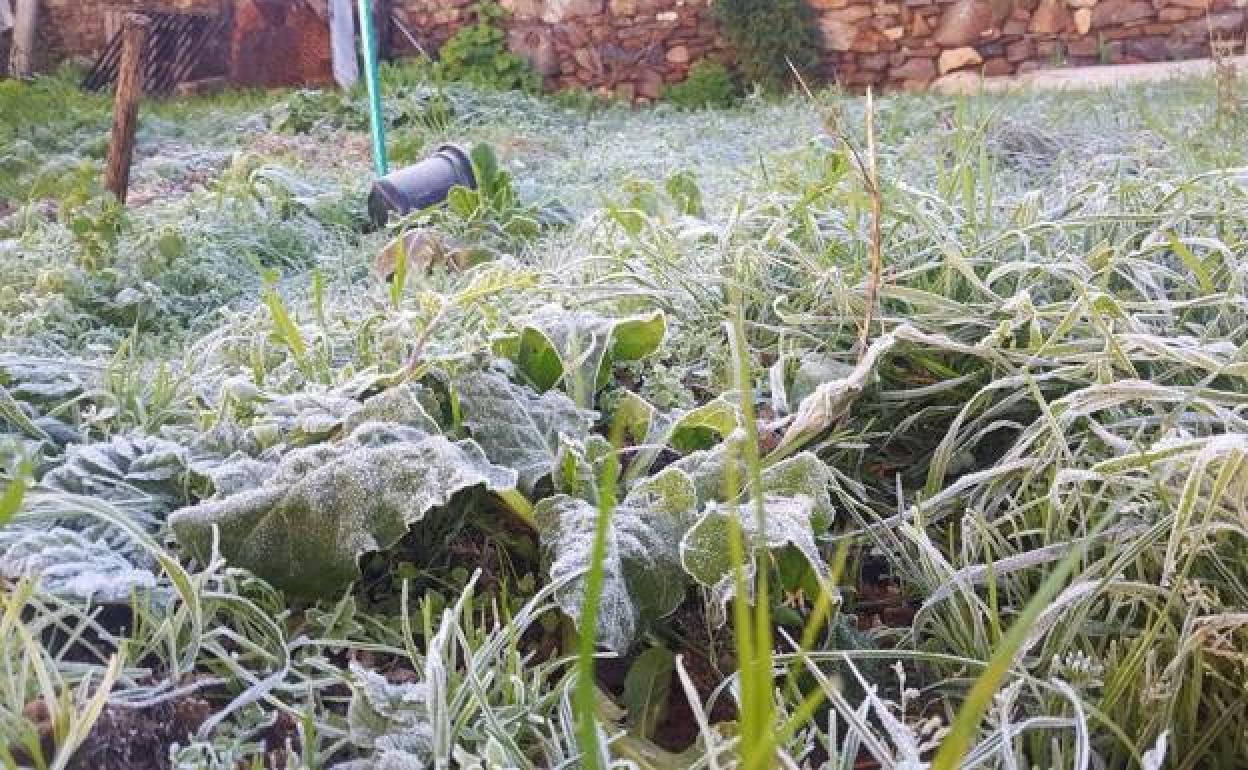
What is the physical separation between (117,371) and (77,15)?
26.3 feet

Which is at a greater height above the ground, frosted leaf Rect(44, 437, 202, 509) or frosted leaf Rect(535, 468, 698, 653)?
frosted leaf Rect(44, 437, 202, 509)

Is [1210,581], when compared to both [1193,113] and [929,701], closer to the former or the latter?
[929,701]

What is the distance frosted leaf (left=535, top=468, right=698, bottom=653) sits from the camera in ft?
2.43

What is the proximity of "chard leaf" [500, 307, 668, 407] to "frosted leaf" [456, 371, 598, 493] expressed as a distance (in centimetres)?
5

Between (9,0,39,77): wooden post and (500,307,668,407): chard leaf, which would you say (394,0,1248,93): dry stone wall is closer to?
(9,0,39,77): wooden post

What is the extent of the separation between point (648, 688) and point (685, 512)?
136 millimetres

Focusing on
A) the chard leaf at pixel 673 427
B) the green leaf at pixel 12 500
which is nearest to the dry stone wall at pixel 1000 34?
the chard leaf at pixel 673 427

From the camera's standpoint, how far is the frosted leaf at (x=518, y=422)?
926 mm

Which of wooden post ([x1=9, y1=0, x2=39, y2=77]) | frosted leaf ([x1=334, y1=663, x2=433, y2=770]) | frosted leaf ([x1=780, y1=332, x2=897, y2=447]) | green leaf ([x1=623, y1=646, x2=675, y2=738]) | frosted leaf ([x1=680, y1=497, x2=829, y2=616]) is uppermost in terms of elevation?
wooden post ([x1=9, y1=0, x2=39, y2=77])

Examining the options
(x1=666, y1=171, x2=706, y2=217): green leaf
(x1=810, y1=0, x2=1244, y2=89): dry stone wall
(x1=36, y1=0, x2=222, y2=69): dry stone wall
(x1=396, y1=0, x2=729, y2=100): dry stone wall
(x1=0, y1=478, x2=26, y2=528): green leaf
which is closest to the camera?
(x1=0, y1=478, x2=26, y2=528): green leaf

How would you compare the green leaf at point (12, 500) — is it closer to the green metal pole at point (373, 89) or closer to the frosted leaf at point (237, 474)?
the frosted leaf at point (237, 474)

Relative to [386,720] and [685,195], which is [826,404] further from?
[685,195]

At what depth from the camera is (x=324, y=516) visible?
80 centimetres

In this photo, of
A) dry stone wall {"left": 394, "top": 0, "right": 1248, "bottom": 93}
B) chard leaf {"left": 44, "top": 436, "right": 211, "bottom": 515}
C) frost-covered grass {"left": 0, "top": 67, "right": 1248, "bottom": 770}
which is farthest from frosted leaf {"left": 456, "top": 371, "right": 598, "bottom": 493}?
dry stone wall {"left": 394, "top": 0, "right": 1248, "bottom": 93}
